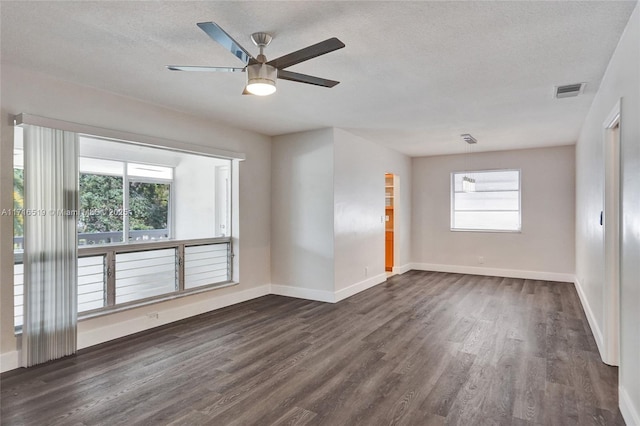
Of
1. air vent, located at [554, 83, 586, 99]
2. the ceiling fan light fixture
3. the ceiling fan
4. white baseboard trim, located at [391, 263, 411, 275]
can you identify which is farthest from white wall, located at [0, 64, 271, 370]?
air vent, located at [554, 83, 586, 99]

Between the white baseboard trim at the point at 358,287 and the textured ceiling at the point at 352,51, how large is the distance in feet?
8.44

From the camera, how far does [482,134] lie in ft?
18.9

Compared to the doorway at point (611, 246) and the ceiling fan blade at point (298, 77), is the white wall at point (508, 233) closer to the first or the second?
the doorway at point (611, 246)

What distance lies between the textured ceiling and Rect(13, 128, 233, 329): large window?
3.26 feet

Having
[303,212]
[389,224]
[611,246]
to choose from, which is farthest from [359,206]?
[611,246]

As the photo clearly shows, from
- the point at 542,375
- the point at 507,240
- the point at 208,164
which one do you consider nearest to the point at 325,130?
the point at 208,164

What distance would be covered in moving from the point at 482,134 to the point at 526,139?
1.00m

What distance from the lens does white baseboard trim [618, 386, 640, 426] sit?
6.78 ft

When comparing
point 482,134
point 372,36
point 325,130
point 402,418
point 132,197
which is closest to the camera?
point 402,418

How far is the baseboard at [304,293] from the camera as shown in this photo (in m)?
5.30

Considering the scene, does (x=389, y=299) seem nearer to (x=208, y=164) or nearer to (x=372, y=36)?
(x=372, y=36)

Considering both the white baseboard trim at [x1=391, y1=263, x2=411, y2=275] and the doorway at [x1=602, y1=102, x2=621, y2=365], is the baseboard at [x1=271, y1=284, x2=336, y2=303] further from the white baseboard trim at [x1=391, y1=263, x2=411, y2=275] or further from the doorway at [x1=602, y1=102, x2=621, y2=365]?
the doorway at [x1=602, y1=102, x2=621, y2=365]

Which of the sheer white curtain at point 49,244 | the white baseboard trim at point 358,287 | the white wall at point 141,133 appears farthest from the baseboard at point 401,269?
the sheer white curtain at point 49,244

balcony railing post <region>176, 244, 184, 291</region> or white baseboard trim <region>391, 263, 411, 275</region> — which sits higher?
balcony railing post <region>176, 244, 184, 291</region>
